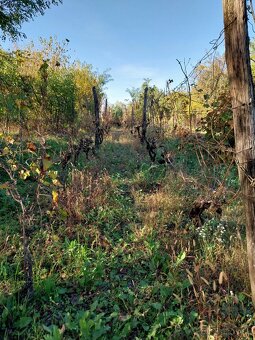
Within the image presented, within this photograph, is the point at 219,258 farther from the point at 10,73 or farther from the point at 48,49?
the point at 48,49

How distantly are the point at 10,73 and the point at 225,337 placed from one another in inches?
393

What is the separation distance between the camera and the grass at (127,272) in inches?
81.2

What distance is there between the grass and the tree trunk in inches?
25.4

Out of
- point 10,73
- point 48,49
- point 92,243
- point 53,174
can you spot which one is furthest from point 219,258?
point 48,49

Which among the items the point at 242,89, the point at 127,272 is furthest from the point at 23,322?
the point at 242,89

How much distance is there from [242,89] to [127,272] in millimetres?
2045

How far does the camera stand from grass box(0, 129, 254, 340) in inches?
81.2

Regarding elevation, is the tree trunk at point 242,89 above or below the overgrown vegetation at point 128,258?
above

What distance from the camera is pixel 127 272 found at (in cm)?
280

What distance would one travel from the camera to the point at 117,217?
3922mm

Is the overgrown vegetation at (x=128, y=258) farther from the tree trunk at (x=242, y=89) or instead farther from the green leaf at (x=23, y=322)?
the tree trunk at (x=242, y=89)

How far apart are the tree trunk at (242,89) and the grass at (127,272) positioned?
645 millimetres

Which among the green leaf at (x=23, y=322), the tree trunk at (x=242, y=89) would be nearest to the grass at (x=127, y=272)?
the green leaf at (x=23, y=322)

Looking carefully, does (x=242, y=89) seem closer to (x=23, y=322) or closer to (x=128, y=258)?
(x=128, y=258)
